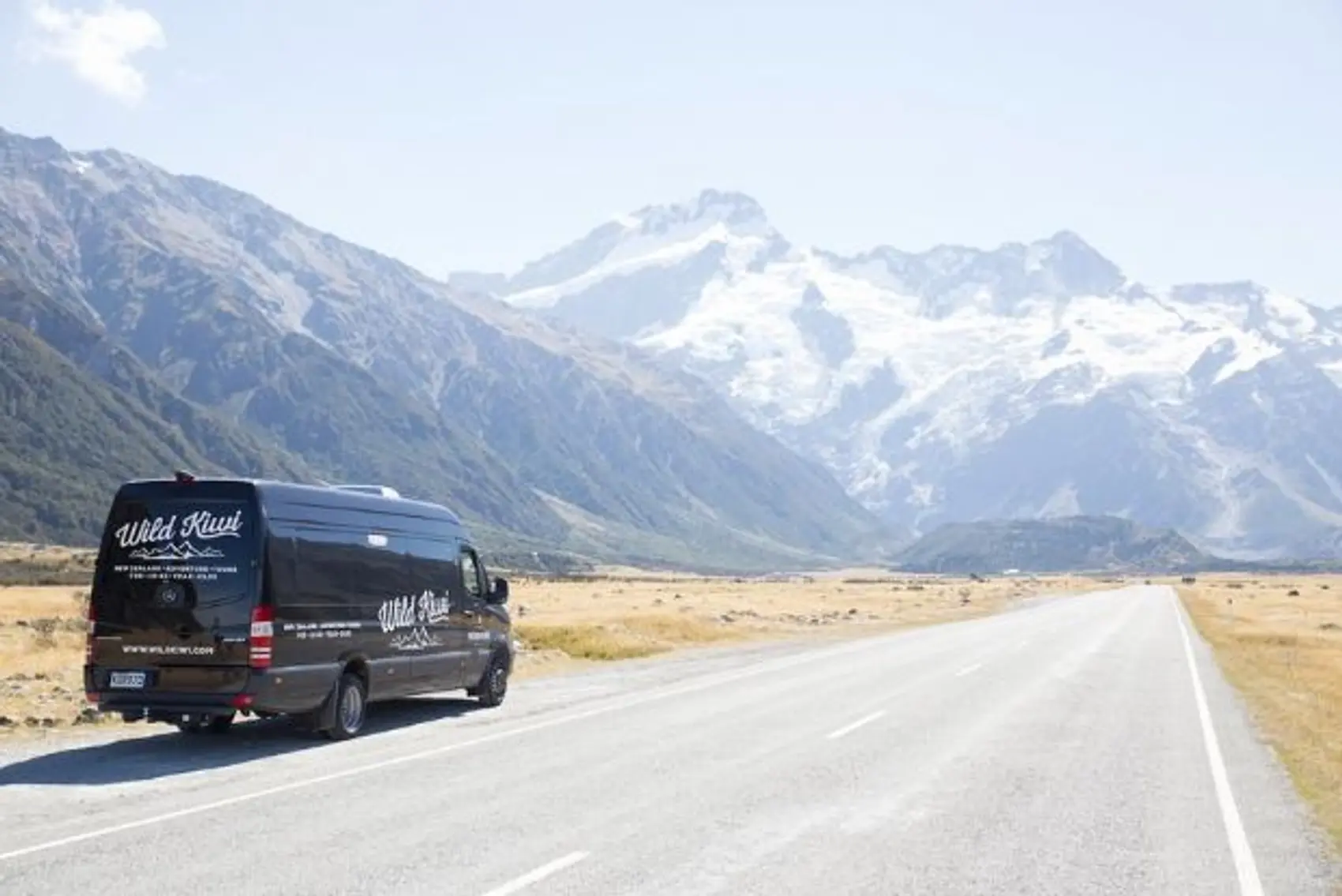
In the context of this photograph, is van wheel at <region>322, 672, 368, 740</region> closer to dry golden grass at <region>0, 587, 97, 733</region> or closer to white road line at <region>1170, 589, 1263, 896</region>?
dry golden grass at <region>0, 587, 97, 733</region>

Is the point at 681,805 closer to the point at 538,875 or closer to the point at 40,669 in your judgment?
the point at 538,875

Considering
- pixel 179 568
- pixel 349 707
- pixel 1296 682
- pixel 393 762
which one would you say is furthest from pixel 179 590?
pixel 1296 682

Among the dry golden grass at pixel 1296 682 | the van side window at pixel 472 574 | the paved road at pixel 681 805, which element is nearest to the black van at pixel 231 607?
the paved road at pixel 681 805

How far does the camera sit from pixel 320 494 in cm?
1980

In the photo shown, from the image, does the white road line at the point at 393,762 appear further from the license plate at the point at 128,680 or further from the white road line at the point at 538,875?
the white road line at the point at 538,875

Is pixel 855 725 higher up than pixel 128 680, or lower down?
lower down

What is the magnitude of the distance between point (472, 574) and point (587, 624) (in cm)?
2687

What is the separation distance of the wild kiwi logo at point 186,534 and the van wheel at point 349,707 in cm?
293

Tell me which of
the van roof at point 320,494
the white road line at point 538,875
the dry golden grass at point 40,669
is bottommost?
the dry golden grass at point 40,669

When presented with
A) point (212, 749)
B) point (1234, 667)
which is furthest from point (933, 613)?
point (212, 749)

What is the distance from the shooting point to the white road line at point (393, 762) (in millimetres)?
12172

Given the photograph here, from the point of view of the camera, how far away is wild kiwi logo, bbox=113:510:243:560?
18.2 metres

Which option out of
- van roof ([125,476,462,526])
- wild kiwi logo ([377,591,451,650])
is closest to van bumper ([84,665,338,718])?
van roof ([125,476,462,526])

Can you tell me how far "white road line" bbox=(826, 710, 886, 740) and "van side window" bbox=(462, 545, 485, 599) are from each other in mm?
7065
